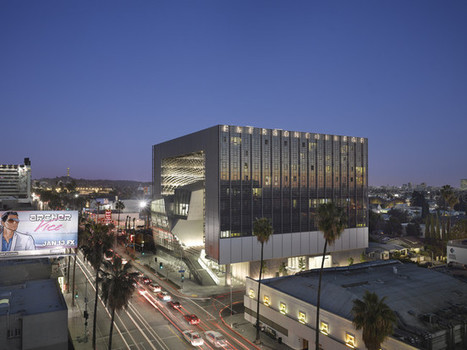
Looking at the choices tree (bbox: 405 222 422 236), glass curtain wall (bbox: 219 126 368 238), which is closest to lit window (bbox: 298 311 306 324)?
glass curtain wall (bbox: 219 126 368 238)

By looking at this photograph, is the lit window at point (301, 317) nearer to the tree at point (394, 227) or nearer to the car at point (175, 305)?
the car at point (175, 305)

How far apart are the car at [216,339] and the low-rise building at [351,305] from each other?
7013mm

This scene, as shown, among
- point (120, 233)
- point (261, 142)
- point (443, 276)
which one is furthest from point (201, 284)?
point (120, 233)

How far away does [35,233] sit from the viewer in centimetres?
3753

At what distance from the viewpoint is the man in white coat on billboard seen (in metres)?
36.1

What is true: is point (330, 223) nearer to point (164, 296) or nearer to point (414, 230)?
point (164, 296)

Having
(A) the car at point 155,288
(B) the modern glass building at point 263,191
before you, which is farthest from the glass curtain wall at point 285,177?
(A) the car at point 155,288

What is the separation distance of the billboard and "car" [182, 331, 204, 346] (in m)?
17.6

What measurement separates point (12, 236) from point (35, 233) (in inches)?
86.3

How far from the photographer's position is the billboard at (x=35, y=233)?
36.3m

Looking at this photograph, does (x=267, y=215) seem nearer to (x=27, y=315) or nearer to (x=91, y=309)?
(x=91, y=309)

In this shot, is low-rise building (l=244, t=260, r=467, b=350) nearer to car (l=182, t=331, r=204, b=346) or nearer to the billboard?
car (l=182, t=331, r=204, b=346)

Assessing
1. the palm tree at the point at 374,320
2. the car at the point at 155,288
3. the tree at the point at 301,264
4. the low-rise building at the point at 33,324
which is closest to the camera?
the palm tree at the point at 374,320

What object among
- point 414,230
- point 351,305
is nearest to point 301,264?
point 351,305
